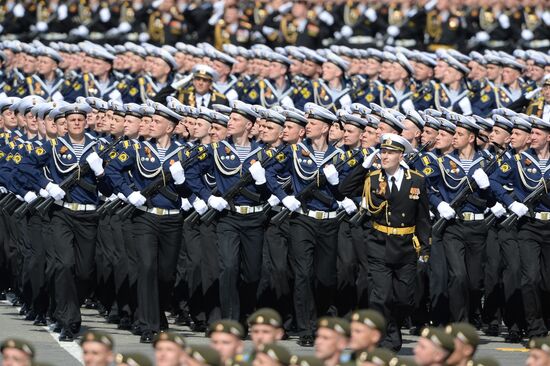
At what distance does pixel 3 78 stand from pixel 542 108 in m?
9.08

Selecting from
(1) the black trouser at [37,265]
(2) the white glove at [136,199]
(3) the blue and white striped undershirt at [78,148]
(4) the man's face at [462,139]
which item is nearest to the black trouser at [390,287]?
(4) the man's face at [462,139]

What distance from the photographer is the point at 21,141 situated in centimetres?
2198

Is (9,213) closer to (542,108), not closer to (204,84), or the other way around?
(204,84)

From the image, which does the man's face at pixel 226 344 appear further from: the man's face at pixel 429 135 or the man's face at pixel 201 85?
the man's face at pixel 201 85

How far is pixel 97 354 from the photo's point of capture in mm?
14211

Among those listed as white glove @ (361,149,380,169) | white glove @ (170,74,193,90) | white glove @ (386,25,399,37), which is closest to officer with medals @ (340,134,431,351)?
white glove @ (361,149,380,169)

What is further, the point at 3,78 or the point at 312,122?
the point at 3,78

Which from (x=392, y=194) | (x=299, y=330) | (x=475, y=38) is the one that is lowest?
(x=299, y=330)

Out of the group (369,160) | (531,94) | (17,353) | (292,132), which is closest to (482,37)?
(531,94)

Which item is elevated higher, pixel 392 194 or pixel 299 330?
pixel 392 194

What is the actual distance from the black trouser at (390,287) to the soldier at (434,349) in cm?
485

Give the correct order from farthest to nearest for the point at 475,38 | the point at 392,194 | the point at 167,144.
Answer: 1. the point at 475,38
2. the point at 167,144
3. the point at 392,194

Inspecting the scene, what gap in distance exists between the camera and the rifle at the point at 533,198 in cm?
2053

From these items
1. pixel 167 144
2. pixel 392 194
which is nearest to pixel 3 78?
pixel 167 144
